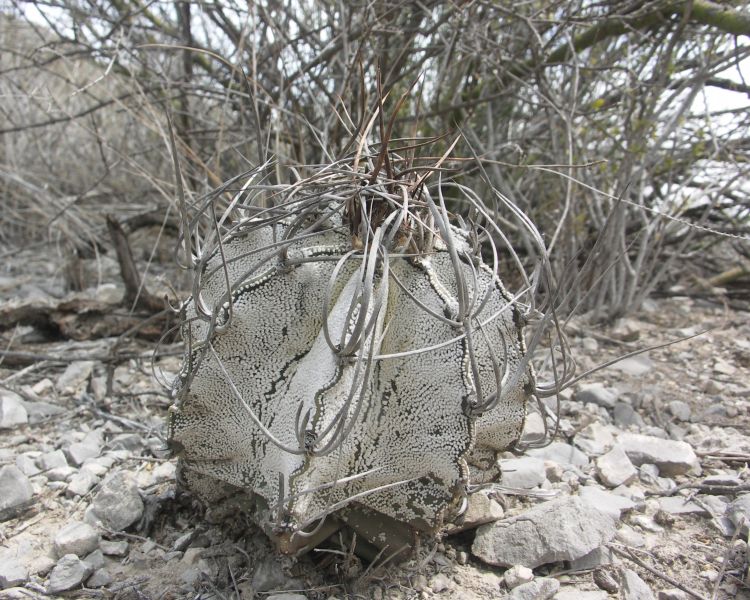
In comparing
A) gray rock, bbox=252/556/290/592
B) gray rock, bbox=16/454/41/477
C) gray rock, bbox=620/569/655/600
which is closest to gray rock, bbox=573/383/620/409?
gray rock, bbox=620/569/655/600

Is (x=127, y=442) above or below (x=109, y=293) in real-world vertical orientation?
below

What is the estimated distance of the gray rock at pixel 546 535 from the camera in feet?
4.46

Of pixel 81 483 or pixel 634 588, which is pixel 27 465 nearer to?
pixel 81 483

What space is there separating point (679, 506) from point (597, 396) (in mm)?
652

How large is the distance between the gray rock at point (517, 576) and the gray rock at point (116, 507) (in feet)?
2.71

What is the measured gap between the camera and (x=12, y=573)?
134 cm

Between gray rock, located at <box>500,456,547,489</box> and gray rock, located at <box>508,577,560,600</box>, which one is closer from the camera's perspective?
gray rock, located at <box>508,577,560,600</box>

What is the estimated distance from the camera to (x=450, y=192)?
124 inches

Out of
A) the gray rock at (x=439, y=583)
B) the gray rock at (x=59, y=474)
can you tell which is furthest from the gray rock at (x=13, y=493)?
the gray rock at (x=439, y=583)

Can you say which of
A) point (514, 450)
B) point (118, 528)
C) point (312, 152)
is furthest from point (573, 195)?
point (118, 528)

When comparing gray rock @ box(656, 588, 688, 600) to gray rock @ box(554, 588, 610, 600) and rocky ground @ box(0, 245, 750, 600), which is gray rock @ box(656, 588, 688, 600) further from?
gray rock @ box(554, 588, 610, 600)

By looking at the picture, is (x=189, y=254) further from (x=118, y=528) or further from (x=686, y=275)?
(x=686, y=275)

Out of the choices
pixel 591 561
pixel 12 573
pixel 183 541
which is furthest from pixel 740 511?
pixel 12 573

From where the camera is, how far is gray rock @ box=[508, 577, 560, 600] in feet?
4.15
